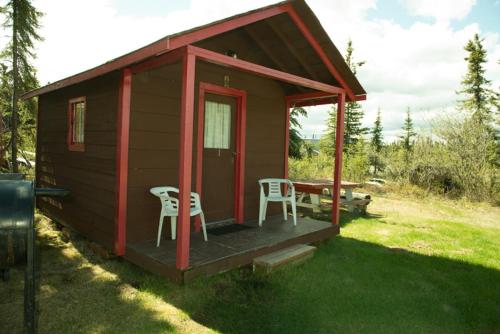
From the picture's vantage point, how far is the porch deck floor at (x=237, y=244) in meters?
3.50

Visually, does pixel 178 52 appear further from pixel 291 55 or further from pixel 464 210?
pixel 464 210

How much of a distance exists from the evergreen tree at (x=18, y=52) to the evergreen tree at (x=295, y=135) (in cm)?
826

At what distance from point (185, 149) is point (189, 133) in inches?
6.0

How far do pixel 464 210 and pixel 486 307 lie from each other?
6569 millimetres

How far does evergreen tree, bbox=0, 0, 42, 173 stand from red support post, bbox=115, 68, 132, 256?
6674 millimetres

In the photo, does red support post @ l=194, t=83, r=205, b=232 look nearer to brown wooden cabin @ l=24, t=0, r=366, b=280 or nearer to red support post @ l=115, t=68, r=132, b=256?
brown wooden cabin @ l=24, t=0, r=366, b=280

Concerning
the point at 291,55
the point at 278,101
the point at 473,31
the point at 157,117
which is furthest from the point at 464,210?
the point at 473,31

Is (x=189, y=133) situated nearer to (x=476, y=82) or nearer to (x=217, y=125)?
(x=217, y=125)

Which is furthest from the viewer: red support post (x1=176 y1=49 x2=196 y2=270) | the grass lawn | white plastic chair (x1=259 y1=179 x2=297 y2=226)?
white plastic chair (x1=259 y1=179 x2=297 y2=226)

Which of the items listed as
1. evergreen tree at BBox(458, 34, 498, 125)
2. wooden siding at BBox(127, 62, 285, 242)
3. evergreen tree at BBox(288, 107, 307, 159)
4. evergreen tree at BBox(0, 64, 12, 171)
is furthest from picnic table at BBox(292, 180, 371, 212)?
evergreen tree at BBox(458, 34, 498, 125)

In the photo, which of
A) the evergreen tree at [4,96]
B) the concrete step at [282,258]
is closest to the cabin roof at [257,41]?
the concrete step at [282,258]

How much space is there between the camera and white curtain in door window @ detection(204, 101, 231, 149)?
490 centimetres

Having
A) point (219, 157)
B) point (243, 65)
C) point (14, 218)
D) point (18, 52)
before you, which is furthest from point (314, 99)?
point (18, 52)

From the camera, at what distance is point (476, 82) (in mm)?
18406
